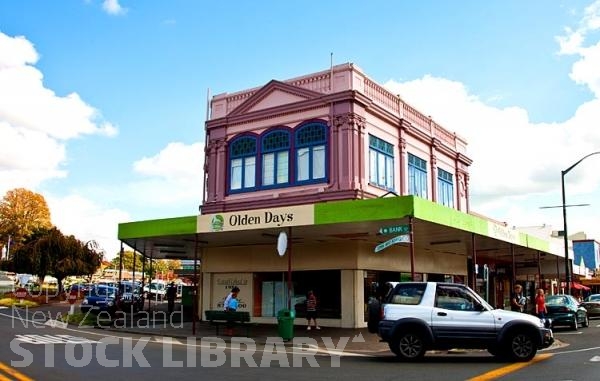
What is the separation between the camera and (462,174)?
3606cm

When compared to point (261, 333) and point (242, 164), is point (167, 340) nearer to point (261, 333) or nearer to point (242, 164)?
point (261, 333)

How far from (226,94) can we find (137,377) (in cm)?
2083

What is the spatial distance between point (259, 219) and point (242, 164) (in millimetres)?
8181

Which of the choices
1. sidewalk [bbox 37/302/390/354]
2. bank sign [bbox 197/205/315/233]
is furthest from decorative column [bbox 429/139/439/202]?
bank sign [bbox 197/205/315/233]

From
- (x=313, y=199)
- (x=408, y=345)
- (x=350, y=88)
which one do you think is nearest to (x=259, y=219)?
(x=313, y=199)

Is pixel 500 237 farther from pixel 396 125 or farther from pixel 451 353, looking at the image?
pixel 451 353

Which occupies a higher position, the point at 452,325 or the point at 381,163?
the point at 381,163

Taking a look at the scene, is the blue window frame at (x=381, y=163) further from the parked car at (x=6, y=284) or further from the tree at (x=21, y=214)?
the tree at (x=21, y=214)

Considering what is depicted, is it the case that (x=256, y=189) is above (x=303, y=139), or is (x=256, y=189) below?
below

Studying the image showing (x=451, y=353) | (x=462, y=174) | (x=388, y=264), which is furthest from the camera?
(x=462, y=174)

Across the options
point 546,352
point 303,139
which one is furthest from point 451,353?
point 303,139

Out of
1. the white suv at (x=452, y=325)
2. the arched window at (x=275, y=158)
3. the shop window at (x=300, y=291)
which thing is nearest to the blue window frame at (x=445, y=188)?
the arched window at (x=275, y=158)

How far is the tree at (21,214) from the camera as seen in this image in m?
70.2

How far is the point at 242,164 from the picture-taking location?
28734 millimetres
